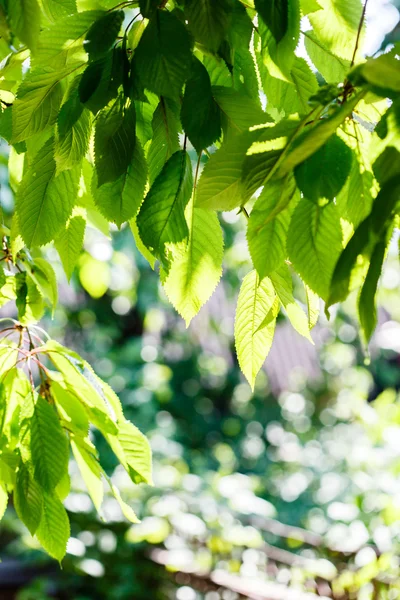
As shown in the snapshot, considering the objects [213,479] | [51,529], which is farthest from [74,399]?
[213,479]

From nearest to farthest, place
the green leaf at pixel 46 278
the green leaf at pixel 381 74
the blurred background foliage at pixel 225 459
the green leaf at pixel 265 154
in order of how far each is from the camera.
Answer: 1. the green leaf at pixel 381 74
2. the green leaf at pixel 265 154
3. the green leaf at pixel 46 278
4. the blurred background foliage at pixel 225 459

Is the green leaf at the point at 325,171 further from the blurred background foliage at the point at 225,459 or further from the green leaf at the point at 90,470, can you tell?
the blurred background foliage at the point at 225,459

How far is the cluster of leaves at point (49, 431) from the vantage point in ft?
1.95

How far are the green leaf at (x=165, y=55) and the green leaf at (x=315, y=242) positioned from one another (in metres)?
0.11

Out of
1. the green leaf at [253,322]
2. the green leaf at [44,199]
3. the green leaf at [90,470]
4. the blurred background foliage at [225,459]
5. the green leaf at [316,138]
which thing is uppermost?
the green leaf at [316,138]

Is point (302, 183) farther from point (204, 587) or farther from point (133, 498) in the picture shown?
point (133, 498)

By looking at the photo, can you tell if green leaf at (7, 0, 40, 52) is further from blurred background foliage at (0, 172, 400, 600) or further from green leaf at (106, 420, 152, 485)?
blurred background foliage at (0, 172, 400, 600)

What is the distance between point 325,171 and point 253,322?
16cm

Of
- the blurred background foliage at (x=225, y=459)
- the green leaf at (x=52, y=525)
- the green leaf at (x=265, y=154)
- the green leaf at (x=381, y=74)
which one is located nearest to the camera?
the green leaf at (x=381, y=74)

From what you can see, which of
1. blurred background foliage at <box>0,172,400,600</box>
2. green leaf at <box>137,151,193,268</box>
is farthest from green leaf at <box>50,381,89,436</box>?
blurred background foliage at <box>0,172,400,600</box>

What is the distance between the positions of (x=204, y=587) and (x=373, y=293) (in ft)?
8.88

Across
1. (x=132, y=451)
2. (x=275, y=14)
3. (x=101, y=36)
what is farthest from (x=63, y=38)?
(x=132, y=451)

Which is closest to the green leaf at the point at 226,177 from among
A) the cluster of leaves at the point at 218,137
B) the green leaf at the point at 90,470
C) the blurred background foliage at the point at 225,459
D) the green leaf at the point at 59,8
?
the cluster of leaves at the point at 218,137

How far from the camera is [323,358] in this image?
15.8 feet
